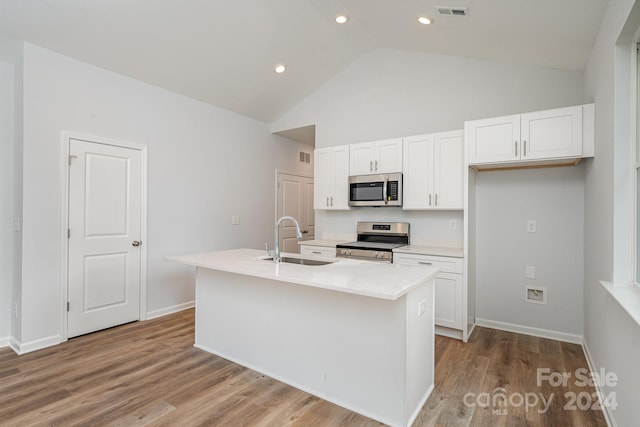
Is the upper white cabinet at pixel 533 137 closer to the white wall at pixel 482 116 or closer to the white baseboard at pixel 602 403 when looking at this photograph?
the white wall at pixel 482 116

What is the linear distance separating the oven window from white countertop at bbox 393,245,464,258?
2.35ft

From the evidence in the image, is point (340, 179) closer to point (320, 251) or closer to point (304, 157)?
point (320, 251)

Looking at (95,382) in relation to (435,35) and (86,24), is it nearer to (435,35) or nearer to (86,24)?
(86,24)

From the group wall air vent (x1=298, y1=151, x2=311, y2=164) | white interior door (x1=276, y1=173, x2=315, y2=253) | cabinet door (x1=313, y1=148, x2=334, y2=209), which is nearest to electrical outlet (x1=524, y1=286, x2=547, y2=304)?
cabinet door (x1=313, y1=148, x2=334, y2=209)

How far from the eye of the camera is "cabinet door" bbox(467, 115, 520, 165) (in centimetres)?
296

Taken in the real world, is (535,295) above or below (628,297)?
below

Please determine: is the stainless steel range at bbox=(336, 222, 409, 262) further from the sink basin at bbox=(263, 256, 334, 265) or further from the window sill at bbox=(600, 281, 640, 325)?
the window sill at bbox=(600, 281, 640, 325)

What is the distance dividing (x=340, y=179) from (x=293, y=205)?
1.86 m

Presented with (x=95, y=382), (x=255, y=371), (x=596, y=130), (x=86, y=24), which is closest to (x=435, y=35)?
(x=596, y=130)

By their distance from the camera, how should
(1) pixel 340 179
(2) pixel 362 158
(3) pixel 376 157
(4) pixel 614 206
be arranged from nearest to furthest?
1. (4) pixel 614 206
2. (3) pixel 376 157
3. (2) pixel 362 158
4. (1) pixel 340 179

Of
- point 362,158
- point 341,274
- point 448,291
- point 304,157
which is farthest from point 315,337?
point 304,157

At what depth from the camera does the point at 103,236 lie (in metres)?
3.49

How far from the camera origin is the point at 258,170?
5.30m

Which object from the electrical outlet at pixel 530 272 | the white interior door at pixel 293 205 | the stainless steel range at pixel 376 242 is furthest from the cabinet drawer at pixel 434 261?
the white interior door at pixel 293 205
